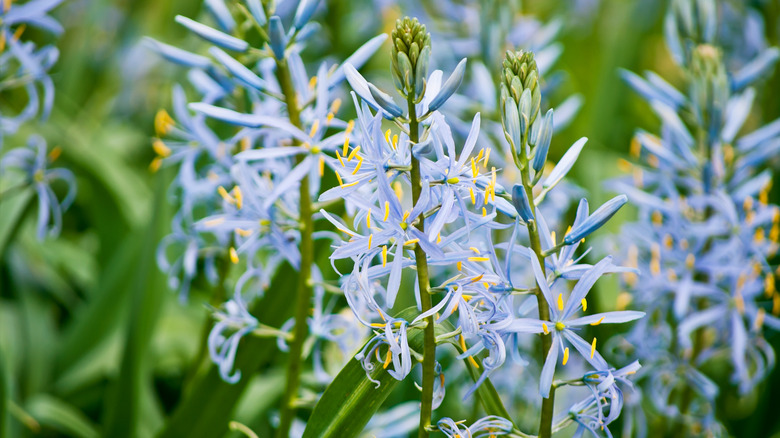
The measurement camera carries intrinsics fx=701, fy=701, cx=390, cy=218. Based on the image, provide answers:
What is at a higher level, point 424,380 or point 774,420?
point 424,380

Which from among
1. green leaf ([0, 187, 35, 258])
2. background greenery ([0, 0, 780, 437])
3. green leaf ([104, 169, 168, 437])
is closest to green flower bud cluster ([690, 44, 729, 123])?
background greenery ([0, 0, 780, 437])

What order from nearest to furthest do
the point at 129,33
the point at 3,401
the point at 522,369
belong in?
the point at 3,401, the point at 522,369, the point at 129,33

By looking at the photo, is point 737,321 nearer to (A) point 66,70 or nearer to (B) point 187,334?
(B) point 187,334

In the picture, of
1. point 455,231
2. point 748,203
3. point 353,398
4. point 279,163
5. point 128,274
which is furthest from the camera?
point 128,274

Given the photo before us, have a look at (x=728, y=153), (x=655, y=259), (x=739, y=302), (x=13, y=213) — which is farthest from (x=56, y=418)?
(x=728, y=153)

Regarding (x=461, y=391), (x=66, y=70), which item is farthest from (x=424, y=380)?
(x=66, y=70)

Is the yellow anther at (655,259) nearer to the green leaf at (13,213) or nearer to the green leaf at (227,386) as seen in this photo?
the green leaf at (227,386)

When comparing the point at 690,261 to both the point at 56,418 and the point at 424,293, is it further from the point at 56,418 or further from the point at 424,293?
the point at 56,418

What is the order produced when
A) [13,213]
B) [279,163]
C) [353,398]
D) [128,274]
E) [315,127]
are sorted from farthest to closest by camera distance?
[128,274], [13,213], [279,163], [315,127], [353,398]
